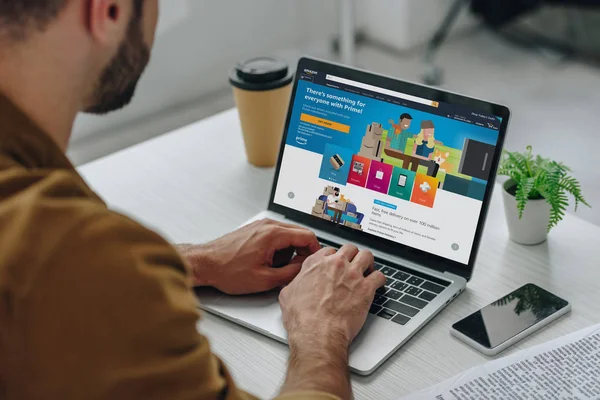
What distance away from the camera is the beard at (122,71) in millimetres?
924

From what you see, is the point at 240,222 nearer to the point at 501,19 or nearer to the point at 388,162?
the point at 388,162

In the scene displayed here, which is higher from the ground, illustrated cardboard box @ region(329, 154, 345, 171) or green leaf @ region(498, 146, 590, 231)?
green leaf @ region(498, 146, 590, 231)

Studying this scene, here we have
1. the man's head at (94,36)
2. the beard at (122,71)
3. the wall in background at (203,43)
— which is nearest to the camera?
the man's head at (94,36)

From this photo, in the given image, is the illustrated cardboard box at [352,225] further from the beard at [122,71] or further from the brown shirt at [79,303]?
the brown shirt at [79,303]

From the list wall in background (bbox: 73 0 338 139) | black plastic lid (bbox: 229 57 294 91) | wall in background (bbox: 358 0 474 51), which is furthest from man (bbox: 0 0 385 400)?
wall in background (bbox: 358 0 474 51)

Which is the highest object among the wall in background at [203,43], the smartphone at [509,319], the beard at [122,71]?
the beard at [122,71]

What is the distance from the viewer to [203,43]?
3467 mm

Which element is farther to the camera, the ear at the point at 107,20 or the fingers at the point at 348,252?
the fingers at the point at 348,252

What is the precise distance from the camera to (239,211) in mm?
1507

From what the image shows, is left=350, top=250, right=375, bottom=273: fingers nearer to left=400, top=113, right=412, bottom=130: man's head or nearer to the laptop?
the laptop

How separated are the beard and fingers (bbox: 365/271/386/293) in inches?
17.6

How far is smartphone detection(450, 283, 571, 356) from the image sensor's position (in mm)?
1137

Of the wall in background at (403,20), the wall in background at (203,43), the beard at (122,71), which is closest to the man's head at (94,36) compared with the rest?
the beard at (122,71)

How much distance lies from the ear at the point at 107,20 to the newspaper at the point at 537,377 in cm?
57
